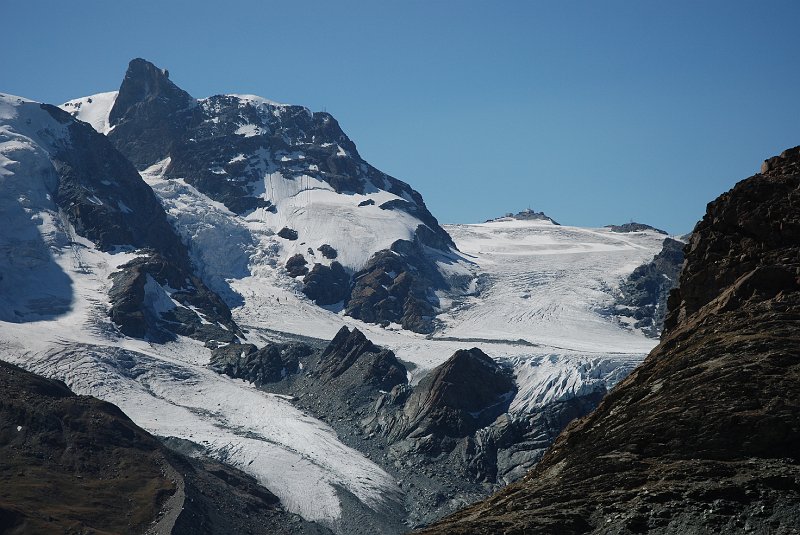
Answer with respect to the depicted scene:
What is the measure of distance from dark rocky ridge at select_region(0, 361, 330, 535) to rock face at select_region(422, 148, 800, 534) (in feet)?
321

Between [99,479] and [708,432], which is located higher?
[708,432]

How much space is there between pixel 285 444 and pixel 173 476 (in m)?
31.8

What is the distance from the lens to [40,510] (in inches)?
5300

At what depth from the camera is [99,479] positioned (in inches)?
6053

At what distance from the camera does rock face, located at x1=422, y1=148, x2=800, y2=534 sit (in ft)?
108

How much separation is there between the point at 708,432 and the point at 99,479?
128m

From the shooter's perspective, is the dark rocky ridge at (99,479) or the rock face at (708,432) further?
the dark rocky ridge at (99,479)

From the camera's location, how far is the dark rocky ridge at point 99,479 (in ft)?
451

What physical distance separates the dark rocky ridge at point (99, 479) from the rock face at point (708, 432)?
97.8 metres

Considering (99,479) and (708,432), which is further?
(99,479)

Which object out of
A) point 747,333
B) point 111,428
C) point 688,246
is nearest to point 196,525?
point 111,428

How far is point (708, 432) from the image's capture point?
36219mm

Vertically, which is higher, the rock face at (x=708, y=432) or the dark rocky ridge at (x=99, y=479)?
the rock face at (x=708, y=432)

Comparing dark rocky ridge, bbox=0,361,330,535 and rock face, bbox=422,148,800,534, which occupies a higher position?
rock face, bbox=422,148,800,534
